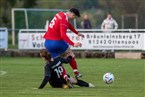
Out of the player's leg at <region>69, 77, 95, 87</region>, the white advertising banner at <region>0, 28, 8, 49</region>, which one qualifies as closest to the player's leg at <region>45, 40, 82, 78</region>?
the player's leg at <region>69, 77, 95, 87</region>

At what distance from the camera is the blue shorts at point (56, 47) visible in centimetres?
1625

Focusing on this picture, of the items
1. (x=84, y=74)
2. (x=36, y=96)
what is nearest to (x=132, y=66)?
(x=84, y=74)

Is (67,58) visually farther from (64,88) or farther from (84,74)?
(84,74)

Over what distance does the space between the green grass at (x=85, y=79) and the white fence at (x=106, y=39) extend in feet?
19.9

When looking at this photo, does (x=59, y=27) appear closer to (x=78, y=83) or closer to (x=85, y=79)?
(x=78, y=83)

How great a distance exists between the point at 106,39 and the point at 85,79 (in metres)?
12.9

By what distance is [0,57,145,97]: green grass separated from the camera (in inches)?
559

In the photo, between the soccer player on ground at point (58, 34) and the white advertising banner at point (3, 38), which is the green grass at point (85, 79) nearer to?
the soccer player on ground at point (58, 34)

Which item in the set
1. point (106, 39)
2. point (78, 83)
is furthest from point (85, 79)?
→ point (106, 39)

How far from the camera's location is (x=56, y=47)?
16.3 m

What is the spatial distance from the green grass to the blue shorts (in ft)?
→ 2.97

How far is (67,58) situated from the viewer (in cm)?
1617

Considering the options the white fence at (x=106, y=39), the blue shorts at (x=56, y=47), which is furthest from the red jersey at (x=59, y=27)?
the white fence at (x=106, y=39)

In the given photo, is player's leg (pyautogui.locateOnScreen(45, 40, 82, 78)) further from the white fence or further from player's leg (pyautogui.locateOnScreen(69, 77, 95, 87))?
the white fence
